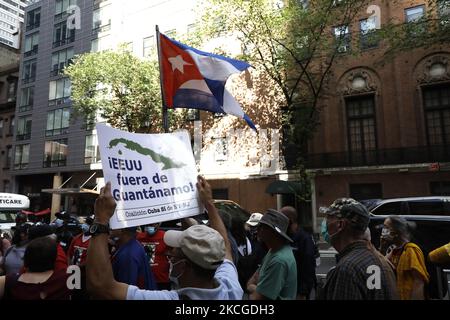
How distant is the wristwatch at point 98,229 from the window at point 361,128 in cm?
2176

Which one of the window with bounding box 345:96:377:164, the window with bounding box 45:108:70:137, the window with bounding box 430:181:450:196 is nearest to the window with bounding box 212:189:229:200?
the window with bounding box 345:96:377:164

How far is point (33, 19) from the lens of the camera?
4069 centimetres

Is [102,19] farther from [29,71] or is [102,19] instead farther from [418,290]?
[418,290]

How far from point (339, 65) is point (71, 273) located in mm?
22668

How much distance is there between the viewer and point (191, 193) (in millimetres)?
3193

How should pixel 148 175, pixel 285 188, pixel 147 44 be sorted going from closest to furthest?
pixel 148 175
pixel 285 188
pixel 147 44

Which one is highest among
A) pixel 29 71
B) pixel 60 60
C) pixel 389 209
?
pixel 60 60

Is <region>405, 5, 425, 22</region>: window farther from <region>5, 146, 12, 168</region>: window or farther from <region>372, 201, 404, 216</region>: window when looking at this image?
<region>5, 146, 12, 168</region>: window

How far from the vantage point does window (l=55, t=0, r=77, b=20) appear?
37263 mm

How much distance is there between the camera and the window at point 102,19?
33.2 metres

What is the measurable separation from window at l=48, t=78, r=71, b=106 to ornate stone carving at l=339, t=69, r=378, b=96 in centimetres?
2565

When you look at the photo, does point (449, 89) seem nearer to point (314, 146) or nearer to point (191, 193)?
point (314, 146)

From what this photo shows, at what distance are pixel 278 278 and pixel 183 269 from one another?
1.16 m

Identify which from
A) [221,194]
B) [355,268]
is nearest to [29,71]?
[221,194]
